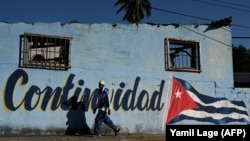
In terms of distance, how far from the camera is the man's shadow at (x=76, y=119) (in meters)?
12.4

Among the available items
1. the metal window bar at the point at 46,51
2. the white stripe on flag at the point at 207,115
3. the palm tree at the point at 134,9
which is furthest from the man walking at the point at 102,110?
the palm tree at the point at 134,9

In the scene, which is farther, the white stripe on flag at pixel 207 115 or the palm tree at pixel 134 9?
the palm tree at pixel 134 9

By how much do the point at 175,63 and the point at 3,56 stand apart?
562 centimetres

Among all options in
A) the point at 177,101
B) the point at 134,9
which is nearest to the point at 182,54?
the point at 177,101

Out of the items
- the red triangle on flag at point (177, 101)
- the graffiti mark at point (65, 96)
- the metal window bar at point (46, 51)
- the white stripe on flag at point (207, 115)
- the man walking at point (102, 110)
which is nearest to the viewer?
the graffiti mark at point (65, 96)

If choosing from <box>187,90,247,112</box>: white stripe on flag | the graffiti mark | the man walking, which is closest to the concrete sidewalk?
the man walking

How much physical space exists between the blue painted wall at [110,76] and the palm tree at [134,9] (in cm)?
2188

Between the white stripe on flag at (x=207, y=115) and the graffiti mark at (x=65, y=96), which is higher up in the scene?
the graffiti mark at (x=65, y=96)

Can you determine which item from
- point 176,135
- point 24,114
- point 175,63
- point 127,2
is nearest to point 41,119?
point 24,114

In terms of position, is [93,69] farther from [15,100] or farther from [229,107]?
[229,107]

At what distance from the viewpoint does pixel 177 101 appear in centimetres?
1438

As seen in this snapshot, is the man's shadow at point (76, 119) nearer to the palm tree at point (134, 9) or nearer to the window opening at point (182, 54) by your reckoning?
the window opening at point (182, 54)

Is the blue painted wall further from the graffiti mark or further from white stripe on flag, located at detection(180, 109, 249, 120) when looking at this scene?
white stripe on flag, located at detection(180, 109, 249, 120)

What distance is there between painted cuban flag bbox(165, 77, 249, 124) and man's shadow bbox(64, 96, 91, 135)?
9.69ft
